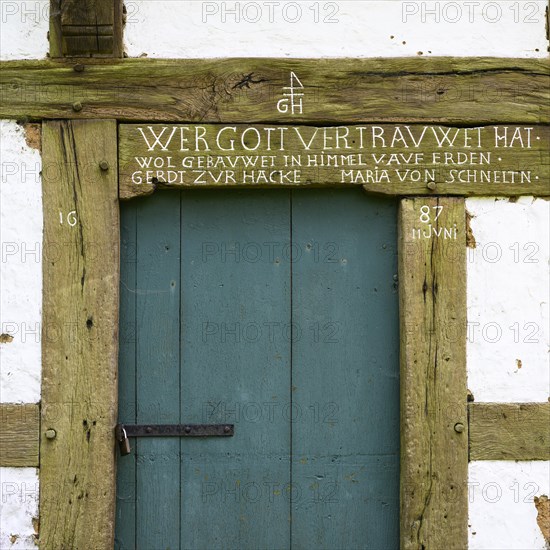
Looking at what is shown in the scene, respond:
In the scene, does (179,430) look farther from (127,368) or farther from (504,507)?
(504,507)

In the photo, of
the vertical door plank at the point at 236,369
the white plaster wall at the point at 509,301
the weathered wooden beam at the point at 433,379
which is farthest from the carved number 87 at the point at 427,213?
the vertical door plank at the point at 236,369

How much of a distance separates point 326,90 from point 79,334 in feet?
4.66

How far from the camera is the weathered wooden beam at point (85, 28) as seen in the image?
124 inches

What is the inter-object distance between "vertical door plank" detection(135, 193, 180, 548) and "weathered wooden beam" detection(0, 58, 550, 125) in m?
A: 0.41

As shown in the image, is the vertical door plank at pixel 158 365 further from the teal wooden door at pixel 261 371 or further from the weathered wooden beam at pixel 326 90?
the weathered wooden beam at pixel 326 90

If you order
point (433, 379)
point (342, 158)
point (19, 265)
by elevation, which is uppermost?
point (342, 158)

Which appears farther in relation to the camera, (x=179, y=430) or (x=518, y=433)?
(x=179, y=430)

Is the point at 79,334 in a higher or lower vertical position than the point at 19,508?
higher

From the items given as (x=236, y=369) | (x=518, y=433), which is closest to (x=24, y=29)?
(x=236, y=369)

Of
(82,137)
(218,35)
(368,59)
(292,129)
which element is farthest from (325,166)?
(82,137)

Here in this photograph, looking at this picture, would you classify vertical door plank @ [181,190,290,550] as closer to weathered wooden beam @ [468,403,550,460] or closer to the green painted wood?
the green painted wood

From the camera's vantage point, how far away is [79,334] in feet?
10.5

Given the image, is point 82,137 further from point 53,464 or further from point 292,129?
point 53,464

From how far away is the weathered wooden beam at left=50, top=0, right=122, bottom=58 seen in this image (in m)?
3.15
